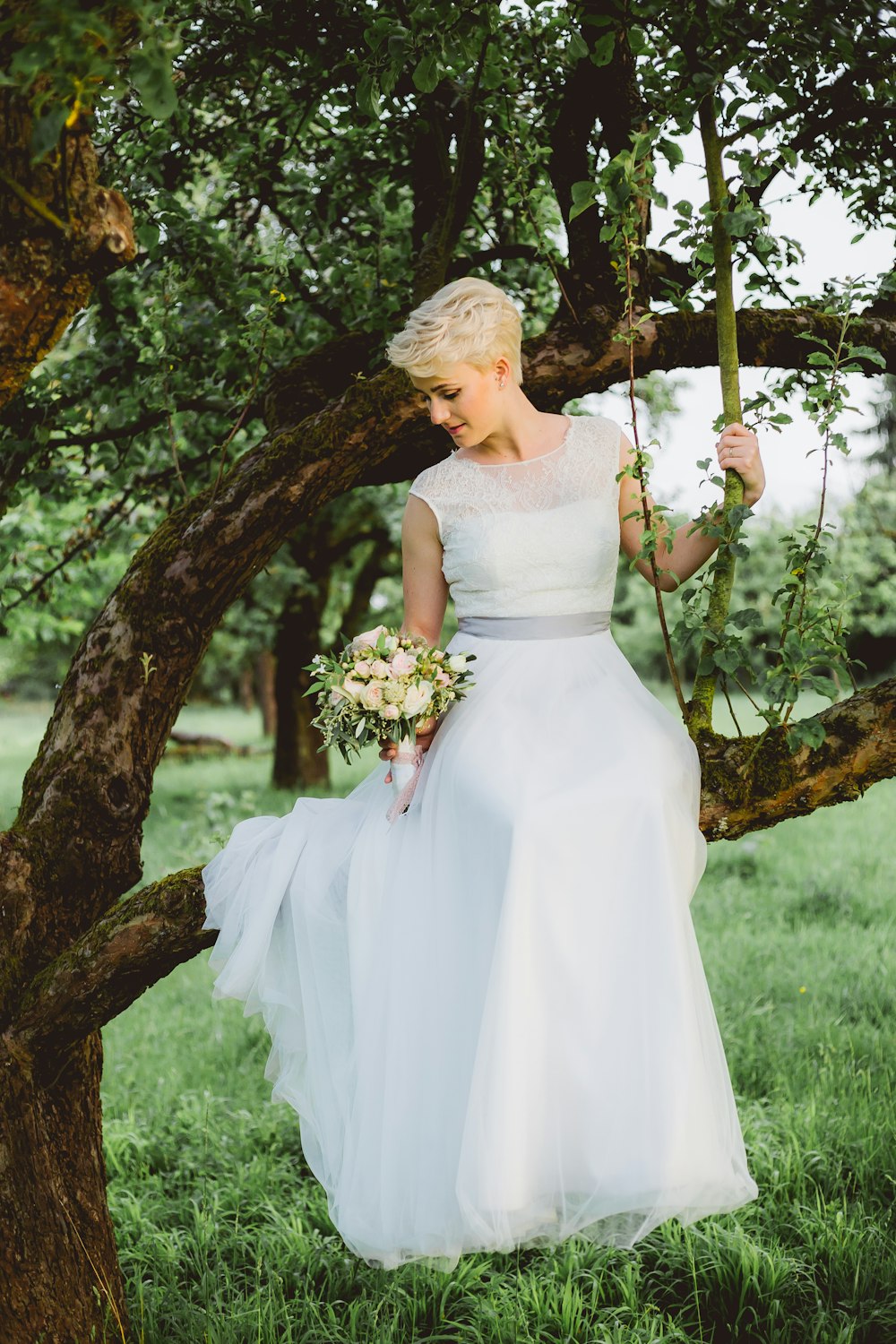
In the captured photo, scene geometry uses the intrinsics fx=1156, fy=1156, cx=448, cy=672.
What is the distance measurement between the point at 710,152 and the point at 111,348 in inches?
94.9

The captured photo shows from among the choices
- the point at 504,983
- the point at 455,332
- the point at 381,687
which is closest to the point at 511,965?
the point at 504,983

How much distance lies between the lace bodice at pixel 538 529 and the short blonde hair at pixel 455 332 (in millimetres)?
333

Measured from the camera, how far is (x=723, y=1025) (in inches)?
212

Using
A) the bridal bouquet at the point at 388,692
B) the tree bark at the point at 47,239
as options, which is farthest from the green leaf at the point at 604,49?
the bridal bouquet at the point at 388,692

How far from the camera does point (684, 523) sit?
319cm

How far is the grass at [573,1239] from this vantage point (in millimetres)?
3393

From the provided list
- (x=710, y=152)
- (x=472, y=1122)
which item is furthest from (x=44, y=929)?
(x=710, y=152)

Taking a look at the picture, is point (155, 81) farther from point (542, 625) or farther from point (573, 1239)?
point (573, 1239)

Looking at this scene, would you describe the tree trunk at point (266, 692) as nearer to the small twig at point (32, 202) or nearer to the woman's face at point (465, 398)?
the woman's face at point (465, 398)

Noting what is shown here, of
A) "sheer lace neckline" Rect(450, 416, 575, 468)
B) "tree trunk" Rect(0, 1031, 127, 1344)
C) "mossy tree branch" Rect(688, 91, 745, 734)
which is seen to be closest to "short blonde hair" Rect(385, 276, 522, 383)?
"sheer lace neckline" Rect(450, 416, 575, 468)

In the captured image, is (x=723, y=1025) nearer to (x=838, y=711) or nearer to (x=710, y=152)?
(x=838, y=711)

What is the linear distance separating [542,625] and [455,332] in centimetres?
81

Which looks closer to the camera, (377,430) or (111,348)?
(377,430)

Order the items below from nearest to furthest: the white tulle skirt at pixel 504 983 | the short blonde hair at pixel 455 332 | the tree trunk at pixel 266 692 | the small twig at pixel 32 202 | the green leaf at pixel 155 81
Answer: the green leaf at pixel 155 81 < the small twig at pixel 32 202 < the white tulle skirt at pixel 504 983 < the short blonde hair at pixel 455 332 < the tree trunk at pixel 266 692
